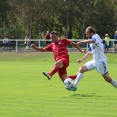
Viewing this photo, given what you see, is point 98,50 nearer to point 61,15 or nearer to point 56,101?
point 56,101

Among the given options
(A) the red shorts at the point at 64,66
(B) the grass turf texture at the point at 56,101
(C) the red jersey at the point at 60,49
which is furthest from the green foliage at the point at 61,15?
(A) the red shorts at the point at 64,66

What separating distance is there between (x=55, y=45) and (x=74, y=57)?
1018 inches

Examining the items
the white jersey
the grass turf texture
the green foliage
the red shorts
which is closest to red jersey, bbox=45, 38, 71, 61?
the red shorts

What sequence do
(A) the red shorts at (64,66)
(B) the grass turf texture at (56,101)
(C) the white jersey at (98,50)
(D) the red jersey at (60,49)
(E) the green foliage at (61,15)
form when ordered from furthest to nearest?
1. (E) the green foliage at (61,15)
2. (D) the red jersey at (60,49)
3. (A) the red shorts at (64,66)
4. (C) the white jersey at (98,50)
5. (B) the grass turf texture at (56,101)

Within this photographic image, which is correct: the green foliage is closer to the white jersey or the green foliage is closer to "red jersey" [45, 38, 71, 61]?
"red jersey" [45, 38, 71, 61]

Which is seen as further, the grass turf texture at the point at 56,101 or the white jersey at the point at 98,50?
the white jersey at the point at 98,50

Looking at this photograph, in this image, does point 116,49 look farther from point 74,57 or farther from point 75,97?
point 75,97

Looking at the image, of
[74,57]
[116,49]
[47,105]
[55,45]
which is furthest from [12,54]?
[47,105]

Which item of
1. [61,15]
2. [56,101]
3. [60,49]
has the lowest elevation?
[56,101]

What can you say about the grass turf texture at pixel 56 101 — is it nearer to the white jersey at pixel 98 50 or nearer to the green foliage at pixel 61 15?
the white jersey at pixel 98 50

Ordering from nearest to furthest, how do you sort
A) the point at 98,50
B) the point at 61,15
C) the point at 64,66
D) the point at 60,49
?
the point at 98,50 < the point at 64,66 < the point at 60,49 < the point at 61,15

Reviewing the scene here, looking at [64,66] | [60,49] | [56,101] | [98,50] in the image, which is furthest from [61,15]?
[56,101]

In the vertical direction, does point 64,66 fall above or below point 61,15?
below

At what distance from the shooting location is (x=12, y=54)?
43.3 meters
